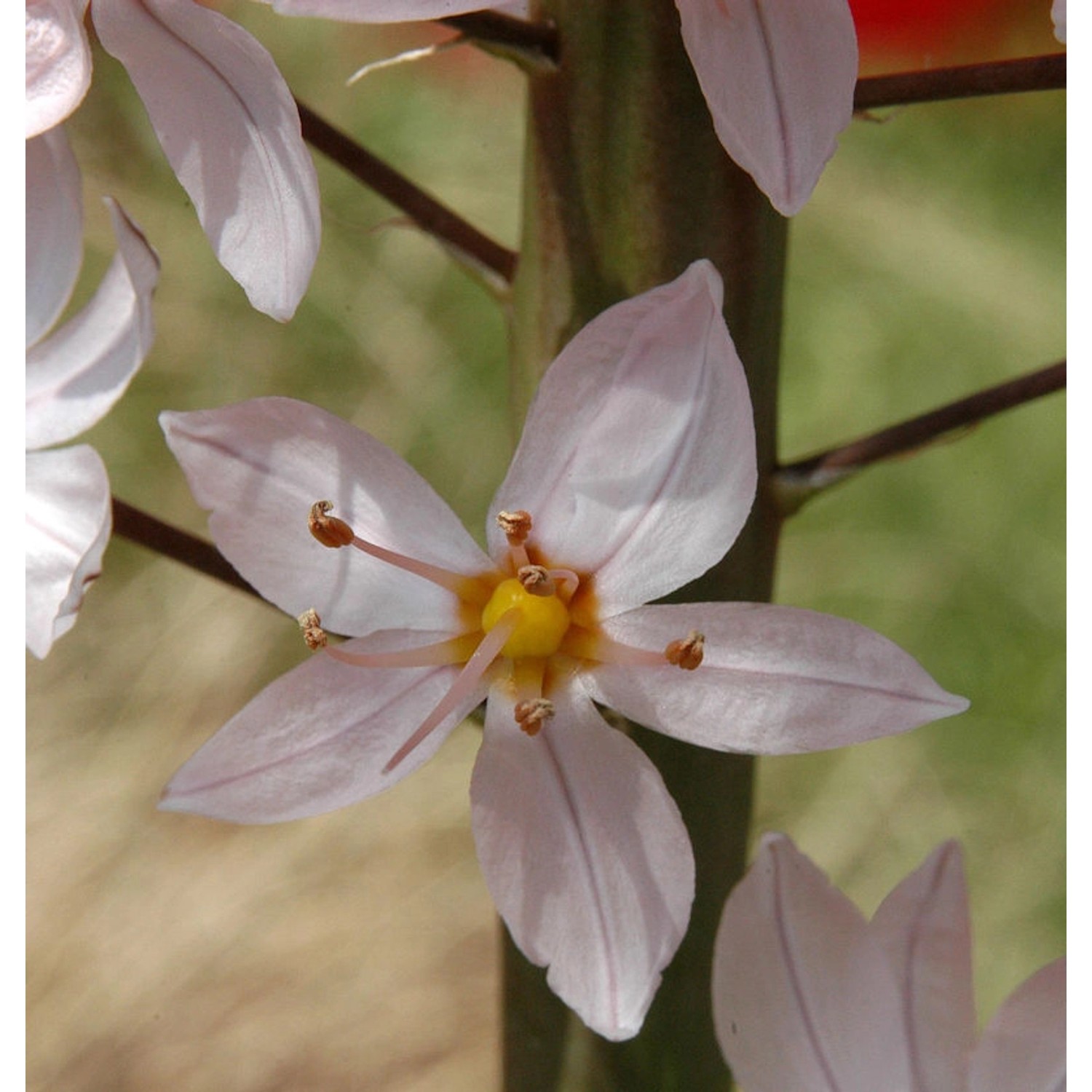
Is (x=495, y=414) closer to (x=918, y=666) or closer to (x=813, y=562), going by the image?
(x=813, y=562)

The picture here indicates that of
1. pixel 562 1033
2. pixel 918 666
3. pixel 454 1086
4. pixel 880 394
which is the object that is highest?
pixel 918 666

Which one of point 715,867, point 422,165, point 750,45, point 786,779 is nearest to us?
point 750,45

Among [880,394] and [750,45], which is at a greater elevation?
[750,45]

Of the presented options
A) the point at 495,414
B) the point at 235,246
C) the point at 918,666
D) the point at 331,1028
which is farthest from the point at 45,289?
the point at 495,414

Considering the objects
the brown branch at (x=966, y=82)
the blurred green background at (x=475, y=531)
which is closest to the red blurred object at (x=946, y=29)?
the blurred green background at (x=475, y=531)

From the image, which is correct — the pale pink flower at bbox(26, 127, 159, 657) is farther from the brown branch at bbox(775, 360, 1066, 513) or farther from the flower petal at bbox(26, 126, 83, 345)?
the brown branch at bbox(775, 360, 1066, 513)

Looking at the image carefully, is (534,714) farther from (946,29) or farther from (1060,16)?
(946,29)
